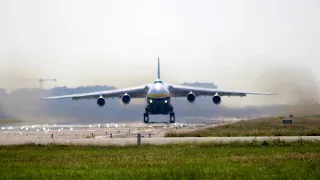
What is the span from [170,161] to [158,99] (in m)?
38.1

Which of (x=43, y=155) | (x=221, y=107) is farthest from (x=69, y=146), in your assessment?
(x=221, y=107)

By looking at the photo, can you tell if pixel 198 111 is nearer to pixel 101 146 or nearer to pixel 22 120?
pixel 22 120

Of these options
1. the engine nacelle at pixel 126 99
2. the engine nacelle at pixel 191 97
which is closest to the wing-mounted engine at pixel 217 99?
the engine nacelle at pixel 191 97

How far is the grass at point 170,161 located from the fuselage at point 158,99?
29.6 metres

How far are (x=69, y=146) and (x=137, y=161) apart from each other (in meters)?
9.36

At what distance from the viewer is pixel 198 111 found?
75500 millimetres

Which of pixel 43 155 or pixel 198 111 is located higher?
pixel 198 111

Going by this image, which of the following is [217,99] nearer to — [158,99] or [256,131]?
[158,99]

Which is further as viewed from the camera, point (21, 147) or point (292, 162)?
point (21, 147)

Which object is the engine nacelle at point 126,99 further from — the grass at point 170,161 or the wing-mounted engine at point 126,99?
the grass at point 170,161

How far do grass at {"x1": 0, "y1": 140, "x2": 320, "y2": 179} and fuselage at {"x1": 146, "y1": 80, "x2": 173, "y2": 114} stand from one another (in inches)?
1164

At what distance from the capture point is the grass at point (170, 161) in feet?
54.4

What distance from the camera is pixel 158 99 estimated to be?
5866cm

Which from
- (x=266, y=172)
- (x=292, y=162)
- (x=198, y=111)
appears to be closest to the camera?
(x=266, y=172)
